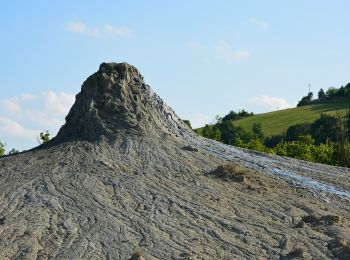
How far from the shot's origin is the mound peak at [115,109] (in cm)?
2516

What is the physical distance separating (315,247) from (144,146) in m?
8.12

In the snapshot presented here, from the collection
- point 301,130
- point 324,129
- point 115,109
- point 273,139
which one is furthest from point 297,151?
point 273,139

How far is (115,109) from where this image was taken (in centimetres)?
2542

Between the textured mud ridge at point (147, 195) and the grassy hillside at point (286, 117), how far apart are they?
5663 centimetres

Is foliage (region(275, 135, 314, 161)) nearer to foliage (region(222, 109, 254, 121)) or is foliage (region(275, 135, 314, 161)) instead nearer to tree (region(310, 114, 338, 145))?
tree (region(310, 114, 338, 145))

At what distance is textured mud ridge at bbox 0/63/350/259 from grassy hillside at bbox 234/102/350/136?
56626mm

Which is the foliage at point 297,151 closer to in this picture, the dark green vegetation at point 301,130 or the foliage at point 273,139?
the dark green vegetation at point 301,130

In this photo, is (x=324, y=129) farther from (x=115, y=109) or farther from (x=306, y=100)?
(x=115, y=109)

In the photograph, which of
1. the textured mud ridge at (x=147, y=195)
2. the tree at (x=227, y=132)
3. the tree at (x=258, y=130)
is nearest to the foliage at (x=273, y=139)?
the tree at (x=258, y=130)

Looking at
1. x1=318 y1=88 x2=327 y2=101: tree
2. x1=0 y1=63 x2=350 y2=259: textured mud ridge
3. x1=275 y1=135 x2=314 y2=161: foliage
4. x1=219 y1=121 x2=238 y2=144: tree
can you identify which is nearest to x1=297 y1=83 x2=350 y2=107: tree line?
x1=318 y1=88 x2=327 y2=101: tree

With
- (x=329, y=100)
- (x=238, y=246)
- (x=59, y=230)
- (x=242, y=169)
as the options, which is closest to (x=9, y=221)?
A: (x=59, y=230)

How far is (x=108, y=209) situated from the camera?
19828 millimetres

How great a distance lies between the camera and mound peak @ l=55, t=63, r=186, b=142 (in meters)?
25.2

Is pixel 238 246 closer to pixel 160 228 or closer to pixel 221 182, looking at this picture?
pixel 160 228
